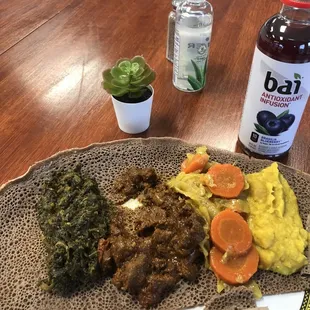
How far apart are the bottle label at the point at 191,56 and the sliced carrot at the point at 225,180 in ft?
1.42

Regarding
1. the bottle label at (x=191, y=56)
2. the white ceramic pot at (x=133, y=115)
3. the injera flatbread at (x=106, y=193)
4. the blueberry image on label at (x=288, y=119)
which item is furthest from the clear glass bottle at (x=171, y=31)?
the blueberry image on label at (x=288, y=119)

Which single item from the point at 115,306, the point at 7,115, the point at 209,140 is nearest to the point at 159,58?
the point at 209,140

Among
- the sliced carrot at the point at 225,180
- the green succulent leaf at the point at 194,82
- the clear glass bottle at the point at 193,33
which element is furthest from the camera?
the green succulent leaf at the point at 194,82

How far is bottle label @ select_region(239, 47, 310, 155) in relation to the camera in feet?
2.99

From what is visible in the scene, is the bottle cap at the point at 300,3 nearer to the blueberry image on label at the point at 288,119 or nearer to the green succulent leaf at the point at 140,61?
the blueberry image on label at the point at 288,119

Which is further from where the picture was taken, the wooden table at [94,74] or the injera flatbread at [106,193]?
the wooden table at [94,74]

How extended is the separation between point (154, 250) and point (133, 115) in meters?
0.45

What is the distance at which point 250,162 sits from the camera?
3.60 feet

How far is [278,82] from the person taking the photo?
36.5 inches

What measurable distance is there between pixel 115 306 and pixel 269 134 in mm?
590

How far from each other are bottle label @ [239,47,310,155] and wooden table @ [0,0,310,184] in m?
0.11

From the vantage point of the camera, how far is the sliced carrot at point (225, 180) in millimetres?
964

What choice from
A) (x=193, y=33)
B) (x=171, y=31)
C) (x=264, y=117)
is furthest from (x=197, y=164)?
(x=171, y=31)

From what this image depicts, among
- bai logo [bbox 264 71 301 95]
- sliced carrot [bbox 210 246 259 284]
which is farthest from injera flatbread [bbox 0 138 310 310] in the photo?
bai logo [bbox 264 71 301 95]
